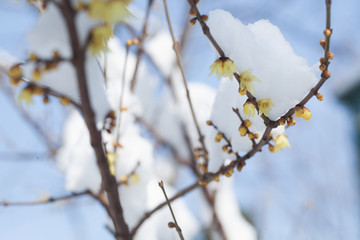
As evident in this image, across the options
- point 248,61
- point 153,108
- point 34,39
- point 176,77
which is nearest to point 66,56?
point 34,39

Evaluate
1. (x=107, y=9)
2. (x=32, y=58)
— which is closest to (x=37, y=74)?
(x=32, y=58)

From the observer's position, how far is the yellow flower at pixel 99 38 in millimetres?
397

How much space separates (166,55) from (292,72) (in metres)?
1.77

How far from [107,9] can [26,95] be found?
180 mm

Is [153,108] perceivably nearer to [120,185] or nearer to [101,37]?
[120,185]

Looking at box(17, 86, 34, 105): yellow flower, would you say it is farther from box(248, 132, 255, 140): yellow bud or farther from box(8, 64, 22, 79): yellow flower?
box(248, 132, 255, 140): yellow bud

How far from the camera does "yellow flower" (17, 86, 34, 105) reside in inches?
17.7

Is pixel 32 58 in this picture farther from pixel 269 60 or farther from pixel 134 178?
pixel 134 178

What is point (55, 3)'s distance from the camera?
388 millimetres

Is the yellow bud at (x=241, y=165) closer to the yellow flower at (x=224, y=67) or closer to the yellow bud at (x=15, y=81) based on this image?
the yellow flower at (x=224, y=67)

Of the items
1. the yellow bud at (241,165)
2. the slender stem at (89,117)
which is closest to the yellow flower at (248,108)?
the yellow bud at (241,165)

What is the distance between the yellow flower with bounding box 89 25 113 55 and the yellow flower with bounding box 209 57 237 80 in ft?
0.59

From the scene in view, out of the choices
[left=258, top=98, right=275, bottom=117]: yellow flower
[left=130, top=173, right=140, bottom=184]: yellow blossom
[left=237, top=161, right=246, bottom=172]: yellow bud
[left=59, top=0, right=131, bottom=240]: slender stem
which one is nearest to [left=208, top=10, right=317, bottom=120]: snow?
[left=258, top=98, right=275, bottom=117]: yellow flower

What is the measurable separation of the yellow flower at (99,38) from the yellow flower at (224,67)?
18cm
